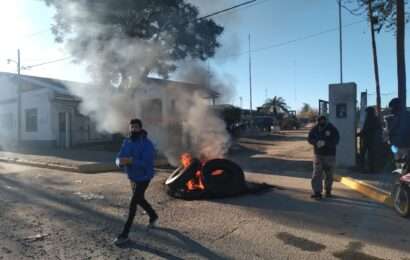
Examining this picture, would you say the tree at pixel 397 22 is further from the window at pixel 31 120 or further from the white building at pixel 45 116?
the window at pixel 31 120

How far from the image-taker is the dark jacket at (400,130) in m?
6.33

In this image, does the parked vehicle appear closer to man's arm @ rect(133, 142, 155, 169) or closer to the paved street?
the paved street

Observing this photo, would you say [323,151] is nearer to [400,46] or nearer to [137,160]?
[137,160]

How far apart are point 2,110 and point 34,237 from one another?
26954 millimetres

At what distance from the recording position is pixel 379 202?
7.16m

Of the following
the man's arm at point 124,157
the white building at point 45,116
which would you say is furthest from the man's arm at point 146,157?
the white building at point 45,116

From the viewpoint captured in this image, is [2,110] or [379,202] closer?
[379,202]

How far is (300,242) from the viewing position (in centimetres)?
491

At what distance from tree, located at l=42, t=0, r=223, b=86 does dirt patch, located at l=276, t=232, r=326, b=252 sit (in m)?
10.7

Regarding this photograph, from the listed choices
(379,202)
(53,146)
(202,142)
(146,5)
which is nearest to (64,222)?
(379,202)

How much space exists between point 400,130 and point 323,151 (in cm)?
145

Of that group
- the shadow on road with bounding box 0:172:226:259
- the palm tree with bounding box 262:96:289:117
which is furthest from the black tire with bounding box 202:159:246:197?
the palm tree with bounding box 262:96:289:117

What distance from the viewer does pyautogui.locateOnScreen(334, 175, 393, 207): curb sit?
7113 mm

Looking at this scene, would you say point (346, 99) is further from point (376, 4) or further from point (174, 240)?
point (174, 240)
